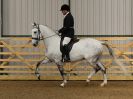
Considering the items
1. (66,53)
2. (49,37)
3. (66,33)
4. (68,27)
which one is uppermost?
(68,27)

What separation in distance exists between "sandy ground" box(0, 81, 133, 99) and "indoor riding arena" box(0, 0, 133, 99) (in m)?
0.03

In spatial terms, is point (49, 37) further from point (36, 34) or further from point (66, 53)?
point (66, 53)

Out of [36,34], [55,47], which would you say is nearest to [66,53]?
[55,47]

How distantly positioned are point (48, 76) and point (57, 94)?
4.03 meters

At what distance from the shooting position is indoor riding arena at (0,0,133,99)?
15.9 meters

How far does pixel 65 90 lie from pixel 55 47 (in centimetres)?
144

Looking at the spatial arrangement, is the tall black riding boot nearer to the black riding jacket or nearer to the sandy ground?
the black riding jacket

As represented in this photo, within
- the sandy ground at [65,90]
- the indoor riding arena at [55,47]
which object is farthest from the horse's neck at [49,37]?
the sandy ground at [65,90]

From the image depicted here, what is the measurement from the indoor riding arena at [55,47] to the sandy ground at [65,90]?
30 mm

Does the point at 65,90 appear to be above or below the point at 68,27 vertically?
below

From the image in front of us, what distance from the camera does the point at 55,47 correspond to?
1452 cm

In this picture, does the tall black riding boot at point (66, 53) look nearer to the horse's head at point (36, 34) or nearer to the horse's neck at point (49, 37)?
the horse's neck at point (49, 37)

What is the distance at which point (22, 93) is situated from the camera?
13.0 m

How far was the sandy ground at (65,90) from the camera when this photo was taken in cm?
1234
